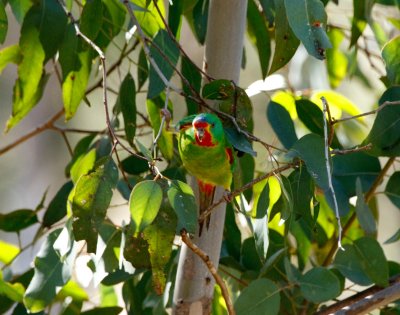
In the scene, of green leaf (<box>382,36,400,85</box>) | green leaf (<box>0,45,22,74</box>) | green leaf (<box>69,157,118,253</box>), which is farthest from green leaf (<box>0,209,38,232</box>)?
green leaf (<box>382,36,400,85</box>)

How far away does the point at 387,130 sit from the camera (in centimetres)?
144

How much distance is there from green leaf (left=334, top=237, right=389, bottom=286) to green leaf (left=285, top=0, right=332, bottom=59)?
512 millimetres

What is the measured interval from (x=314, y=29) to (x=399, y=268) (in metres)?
0.72

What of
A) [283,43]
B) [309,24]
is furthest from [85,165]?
[309,24]

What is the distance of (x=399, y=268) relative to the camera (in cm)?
166

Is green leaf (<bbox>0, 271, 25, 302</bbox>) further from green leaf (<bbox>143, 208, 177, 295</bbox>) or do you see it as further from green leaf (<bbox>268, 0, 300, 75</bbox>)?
green leaf (<bbox>268, 0, 300, 75</bbox>)

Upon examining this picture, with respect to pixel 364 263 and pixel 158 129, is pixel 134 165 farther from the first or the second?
pixel 364 263

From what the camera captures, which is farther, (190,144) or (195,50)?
(195,50)

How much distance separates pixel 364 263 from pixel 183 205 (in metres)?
0.56

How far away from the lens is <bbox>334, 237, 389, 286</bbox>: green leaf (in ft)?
4.81

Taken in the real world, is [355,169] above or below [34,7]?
below

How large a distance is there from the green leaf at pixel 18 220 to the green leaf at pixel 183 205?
32.7 inches

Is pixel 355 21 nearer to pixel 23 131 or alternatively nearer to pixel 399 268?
pixel 399 268

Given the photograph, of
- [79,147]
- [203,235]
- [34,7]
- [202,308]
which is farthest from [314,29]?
[79,147]
